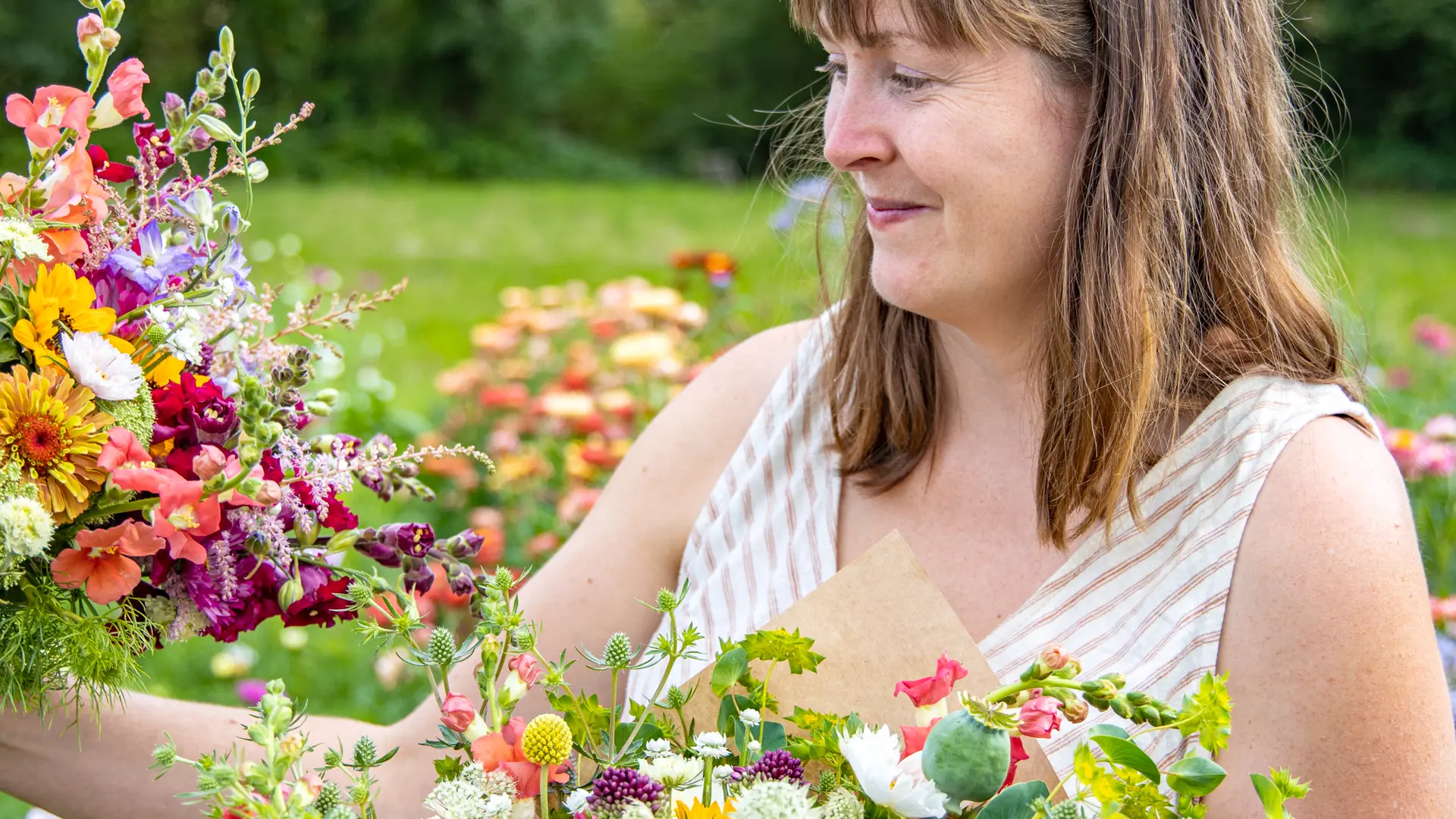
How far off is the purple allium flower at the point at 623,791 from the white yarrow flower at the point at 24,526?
0.36m

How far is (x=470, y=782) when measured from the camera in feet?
2.52

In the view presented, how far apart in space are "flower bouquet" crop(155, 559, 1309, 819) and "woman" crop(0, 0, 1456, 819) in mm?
411

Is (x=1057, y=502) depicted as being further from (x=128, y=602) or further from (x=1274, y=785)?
(x=128, y=602)

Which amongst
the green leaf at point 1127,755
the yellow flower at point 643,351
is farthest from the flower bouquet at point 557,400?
the green leaf at point 1127,755

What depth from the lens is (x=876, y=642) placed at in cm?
100

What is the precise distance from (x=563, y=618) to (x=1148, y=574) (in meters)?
0.61

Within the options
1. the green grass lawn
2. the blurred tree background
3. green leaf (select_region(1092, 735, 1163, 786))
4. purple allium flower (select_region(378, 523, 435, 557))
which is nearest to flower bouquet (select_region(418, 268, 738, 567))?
the green grass lawn

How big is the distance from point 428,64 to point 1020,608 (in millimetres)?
14303

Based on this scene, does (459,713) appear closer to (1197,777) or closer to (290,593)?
(290,593)

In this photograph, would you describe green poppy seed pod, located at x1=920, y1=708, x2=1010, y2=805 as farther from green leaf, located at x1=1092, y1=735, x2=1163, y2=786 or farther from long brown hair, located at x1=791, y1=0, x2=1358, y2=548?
long brown hair, located at x1=791, y1=0, x2=1358, y2=548

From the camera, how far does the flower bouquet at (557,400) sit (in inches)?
115

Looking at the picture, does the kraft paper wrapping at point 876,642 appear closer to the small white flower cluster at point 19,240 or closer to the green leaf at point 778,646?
the green leaf at point 778,646

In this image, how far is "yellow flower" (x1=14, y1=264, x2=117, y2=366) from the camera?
864 millimetres

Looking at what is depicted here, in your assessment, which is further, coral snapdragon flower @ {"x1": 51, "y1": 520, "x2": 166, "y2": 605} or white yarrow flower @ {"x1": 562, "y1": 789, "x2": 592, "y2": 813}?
coral snapdragon flower @ {"x1": 51, "y1": 520, "x2": 166, "y2": 605}
